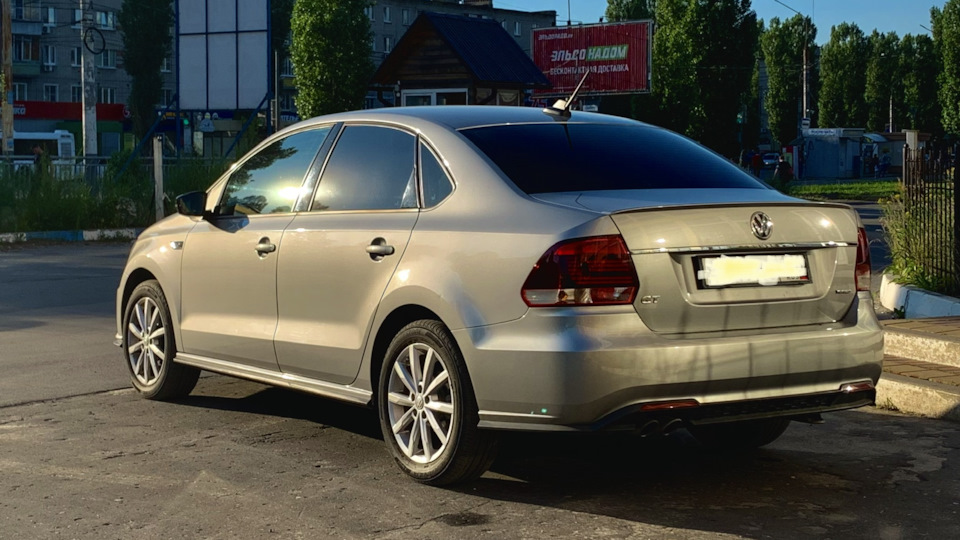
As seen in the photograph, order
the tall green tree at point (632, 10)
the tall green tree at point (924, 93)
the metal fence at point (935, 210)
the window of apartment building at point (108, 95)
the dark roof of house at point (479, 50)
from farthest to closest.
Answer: the tall green tree at point (632, 10), the tall green tree at point (924, 93), the window of apartment building at point (108, 95), the dark roof of house at point (479, 50), the metal fence at point (935, 210)

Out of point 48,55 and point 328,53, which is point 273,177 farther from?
point 48,55

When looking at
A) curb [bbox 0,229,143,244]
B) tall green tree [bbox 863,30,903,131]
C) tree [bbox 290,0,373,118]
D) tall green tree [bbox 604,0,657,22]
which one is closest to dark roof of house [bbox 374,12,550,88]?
tree [bbox 290,0,373,118]

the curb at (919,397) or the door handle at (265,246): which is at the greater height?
the door handle at (265,246)

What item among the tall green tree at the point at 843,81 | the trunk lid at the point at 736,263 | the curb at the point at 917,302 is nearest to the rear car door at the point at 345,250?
the trunk lid at the point at 736,263

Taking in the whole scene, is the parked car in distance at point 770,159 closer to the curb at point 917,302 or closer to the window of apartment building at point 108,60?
the window of apartment building at point 108,60

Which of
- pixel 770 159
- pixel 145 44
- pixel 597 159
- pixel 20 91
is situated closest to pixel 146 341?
pixel 597 159

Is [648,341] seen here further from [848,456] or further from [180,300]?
[180,300]

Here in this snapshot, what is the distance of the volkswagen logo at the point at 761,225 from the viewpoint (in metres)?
5.27

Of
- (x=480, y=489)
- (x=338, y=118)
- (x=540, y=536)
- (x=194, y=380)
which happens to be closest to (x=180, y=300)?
(x=194, y=380)

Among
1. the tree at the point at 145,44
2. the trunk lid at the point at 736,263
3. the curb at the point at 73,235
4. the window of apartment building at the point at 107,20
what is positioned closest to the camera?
the trunk lid at the point at 736,263

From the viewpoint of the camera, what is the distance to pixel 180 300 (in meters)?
7.39

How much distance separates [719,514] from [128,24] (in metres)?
77.7

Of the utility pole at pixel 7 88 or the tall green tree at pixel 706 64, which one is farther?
the tall green tree at pixel 706 64

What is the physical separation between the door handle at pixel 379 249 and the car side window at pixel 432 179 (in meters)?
0.24
